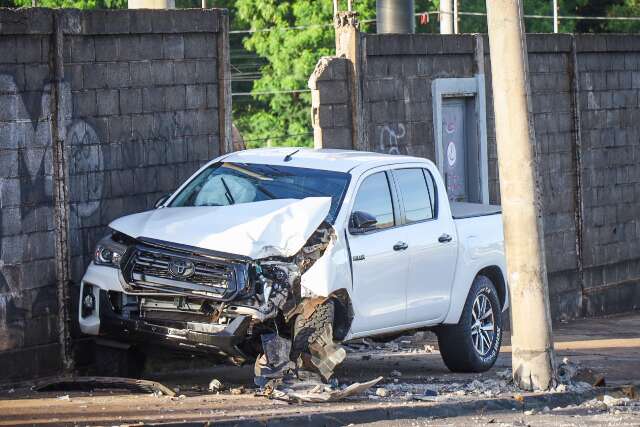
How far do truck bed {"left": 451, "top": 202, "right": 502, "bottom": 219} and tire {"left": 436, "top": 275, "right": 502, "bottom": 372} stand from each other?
61 cm

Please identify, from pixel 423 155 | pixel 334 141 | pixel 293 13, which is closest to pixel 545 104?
pixel 423 155

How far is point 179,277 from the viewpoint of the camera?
1027 cm

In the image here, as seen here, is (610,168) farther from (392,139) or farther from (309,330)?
(309,330)

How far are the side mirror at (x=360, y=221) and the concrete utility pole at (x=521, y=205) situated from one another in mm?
1238

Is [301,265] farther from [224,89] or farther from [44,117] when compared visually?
[224,89]

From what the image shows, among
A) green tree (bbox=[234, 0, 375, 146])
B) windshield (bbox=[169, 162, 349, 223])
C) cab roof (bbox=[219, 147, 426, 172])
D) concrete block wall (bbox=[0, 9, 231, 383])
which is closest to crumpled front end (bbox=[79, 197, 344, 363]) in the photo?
windshield (bbox=[169, 162, 349, 223])

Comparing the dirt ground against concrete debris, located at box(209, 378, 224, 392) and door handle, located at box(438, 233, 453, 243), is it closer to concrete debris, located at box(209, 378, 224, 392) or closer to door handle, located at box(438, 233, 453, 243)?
concrete debris, located at box(209, 378, 224, 392)

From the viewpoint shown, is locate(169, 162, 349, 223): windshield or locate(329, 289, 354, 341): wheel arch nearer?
locate(329, 289, 354, 341): wheel arch

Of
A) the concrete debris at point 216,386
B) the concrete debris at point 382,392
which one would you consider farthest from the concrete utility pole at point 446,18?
the concrete debris at point 216,386

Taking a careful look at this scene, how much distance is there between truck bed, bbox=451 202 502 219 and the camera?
1297 centimetres

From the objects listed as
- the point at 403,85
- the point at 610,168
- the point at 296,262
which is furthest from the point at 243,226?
the point at 610,168

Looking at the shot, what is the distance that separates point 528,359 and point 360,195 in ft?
6.48

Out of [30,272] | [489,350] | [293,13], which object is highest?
[293,13]

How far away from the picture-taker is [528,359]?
11.5 meters
